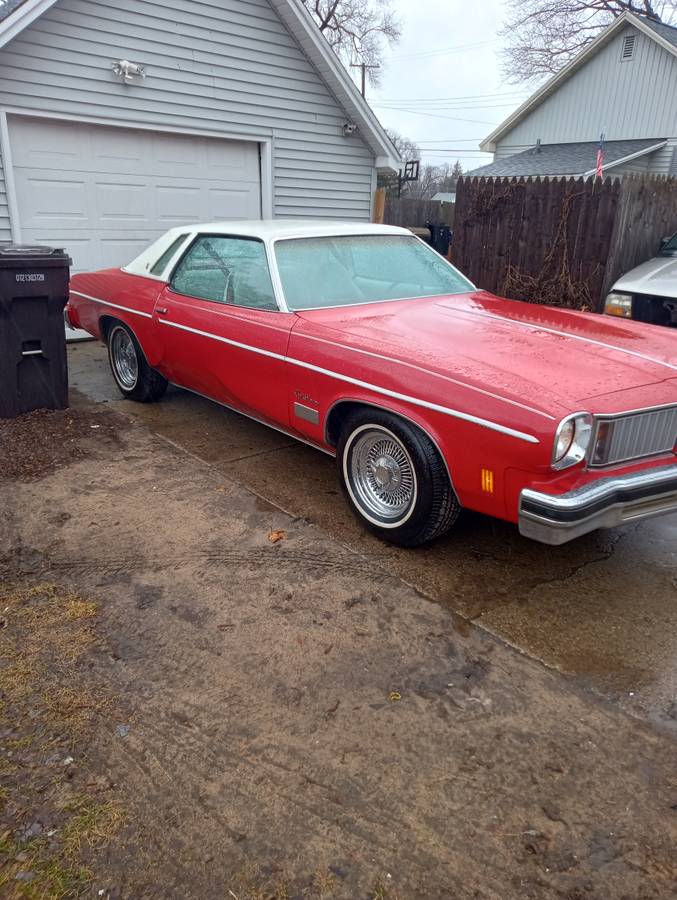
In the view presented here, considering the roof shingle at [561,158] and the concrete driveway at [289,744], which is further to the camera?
the roof shingle at [561,158]

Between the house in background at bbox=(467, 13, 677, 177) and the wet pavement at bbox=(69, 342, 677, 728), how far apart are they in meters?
15.6

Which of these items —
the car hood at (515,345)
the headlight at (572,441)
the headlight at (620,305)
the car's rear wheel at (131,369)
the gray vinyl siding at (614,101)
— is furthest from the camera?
the gray vinyl siding at (614,101)

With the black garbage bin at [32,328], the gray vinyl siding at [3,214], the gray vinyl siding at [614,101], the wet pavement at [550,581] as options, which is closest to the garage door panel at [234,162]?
the gray vinyl siding at [3,214]

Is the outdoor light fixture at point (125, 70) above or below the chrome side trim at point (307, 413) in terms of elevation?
above

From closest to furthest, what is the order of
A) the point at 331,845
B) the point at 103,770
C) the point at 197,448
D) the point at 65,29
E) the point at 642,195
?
the point at 331,845 < the point at 103,770 < the point at 197,448 < the point at 65,29 < the point at 642,195

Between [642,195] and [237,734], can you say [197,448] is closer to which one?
[237,734]

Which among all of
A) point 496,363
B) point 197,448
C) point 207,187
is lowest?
point 197,448

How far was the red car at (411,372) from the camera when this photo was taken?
2.77m

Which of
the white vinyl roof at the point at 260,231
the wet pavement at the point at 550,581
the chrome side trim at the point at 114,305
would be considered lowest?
the wet pavement at the point at 550,581

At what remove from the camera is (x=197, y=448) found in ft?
16.0

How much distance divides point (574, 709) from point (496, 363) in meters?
1.49

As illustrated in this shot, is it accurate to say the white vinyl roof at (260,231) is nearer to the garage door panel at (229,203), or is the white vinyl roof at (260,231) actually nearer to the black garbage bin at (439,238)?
the garage door panel at (229,203)

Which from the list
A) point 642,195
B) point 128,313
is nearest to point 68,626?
point 128,313

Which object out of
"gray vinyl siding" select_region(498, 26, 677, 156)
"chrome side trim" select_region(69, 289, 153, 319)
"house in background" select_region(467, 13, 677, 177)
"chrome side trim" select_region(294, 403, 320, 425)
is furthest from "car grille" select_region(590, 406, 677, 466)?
"gray vinyl siding" select_region(498, 26, 677, 156)
